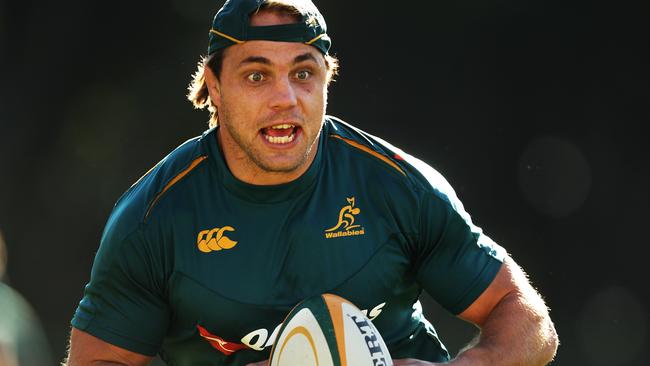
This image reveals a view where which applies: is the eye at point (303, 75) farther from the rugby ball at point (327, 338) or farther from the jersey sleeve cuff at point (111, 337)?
the jersey sleeve cuff at point (111, 337)

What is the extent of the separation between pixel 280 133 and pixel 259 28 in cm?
35

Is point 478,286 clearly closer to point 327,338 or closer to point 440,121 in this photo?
point 327,338

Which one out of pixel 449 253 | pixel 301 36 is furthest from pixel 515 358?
pixel 301 36

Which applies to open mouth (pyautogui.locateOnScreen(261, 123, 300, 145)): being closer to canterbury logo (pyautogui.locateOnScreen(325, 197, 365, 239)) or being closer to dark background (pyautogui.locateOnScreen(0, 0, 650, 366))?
canterbury logo (pyautogui.locateOnScreen(325, 197, 365, 239))

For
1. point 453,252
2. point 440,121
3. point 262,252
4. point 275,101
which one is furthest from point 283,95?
point 440,121

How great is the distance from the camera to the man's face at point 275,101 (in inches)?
132

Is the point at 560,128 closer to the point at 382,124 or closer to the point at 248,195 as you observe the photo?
the point at 382,124

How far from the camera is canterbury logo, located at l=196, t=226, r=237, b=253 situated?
136 inches

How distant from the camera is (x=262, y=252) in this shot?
11.4 ft

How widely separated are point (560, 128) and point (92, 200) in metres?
2.68

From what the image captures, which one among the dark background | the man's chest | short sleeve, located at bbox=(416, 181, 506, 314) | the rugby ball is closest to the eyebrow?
the man's chest

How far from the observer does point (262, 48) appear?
338 cm

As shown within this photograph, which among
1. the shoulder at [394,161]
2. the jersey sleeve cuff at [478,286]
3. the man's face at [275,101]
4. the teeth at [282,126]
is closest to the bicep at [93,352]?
the man's face at [275,101]

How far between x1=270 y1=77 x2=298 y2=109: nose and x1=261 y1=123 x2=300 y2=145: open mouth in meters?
0.08
